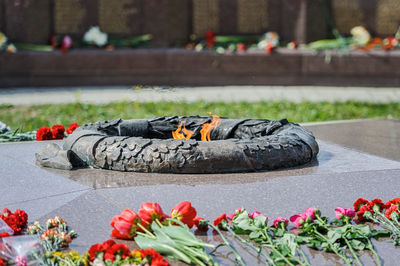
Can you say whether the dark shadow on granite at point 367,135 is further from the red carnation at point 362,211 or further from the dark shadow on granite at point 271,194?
the red carnation at point 362,211

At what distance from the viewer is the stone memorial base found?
8750 millimetres

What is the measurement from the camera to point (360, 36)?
357 inches

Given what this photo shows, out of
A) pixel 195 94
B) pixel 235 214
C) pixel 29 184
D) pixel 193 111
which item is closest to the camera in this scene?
pixel 235 214

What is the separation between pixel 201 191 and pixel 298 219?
2.05 ft

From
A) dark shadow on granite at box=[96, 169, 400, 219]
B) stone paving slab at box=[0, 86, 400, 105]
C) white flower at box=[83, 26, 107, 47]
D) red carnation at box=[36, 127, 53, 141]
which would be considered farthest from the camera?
white flower at box=[83, 26, 107, 47]

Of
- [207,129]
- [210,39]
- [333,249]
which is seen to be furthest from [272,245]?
[210,39]

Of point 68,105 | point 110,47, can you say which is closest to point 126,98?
point 68,105

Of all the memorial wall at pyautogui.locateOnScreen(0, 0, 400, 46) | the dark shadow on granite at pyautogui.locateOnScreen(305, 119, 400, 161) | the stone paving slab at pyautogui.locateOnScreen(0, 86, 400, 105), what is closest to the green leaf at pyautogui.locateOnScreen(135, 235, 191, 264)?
the dark shadow on granite at pyautogui.locateOnScreen(305, 119, 400, 161)

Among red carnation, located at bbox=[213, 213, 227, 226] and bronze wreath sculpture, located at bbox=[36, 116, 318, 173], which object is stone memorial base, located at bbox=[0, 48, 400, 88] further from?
red carnation, located at bbox=[213, 213, 227, 226]

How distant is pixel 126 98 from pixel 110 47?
1657 mm

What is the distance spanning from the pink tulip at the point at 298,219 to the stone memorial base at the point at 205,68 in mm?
6782

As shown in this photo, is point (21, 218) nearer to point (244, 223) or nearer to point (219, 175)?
point (244, 223)

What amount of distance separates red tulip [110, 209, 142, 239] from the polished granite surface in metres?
0.10

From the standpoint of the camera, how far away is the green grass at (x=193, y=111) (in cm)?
628
